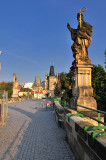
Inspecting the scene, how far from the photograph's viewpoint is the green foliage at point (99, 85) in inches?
794

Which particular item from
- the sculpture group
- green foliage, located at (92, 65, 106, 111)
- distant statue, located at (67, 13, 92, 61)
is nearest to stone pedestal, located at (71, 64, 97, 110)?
the sculpture group

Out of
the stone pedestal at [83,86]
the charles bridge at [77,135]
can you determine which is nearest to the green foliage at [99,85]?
the charles bridge at [77,135]

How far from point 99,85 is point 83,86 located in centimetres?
1491

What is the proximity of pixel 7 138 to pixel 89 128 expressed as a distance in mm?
4958

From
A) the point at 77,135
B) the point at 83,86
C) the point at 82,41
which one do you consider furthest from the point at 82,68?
the point at 77,135

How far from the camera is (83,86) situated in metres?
7.20

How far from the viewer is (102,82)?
21.1 metres

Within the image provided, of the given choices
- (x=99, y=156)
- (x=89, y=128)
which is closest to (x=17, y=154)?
(x=89, y=128)

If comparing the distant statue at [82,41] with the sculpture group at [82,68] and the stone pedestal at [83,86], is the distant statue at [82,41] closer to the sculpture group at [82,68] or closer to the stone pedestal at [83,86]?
the sculpture group at [82,68]

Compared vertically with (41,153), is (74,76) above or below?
above

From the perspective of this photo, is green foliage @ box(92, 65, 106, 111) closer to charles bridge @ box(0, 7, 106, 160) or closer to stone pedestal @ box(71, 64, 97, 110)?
charles bridge @ box(0, 7, 106, 160)

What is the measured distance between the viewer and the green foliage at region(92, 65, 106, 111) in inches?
794

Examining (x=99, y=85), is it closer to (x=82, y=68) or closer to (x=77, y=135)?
(x=82, y=68)

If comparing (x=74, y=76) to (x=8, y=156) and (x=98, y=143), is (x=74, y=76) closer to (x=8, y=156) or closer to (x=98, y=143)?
(x=8, y=156)
